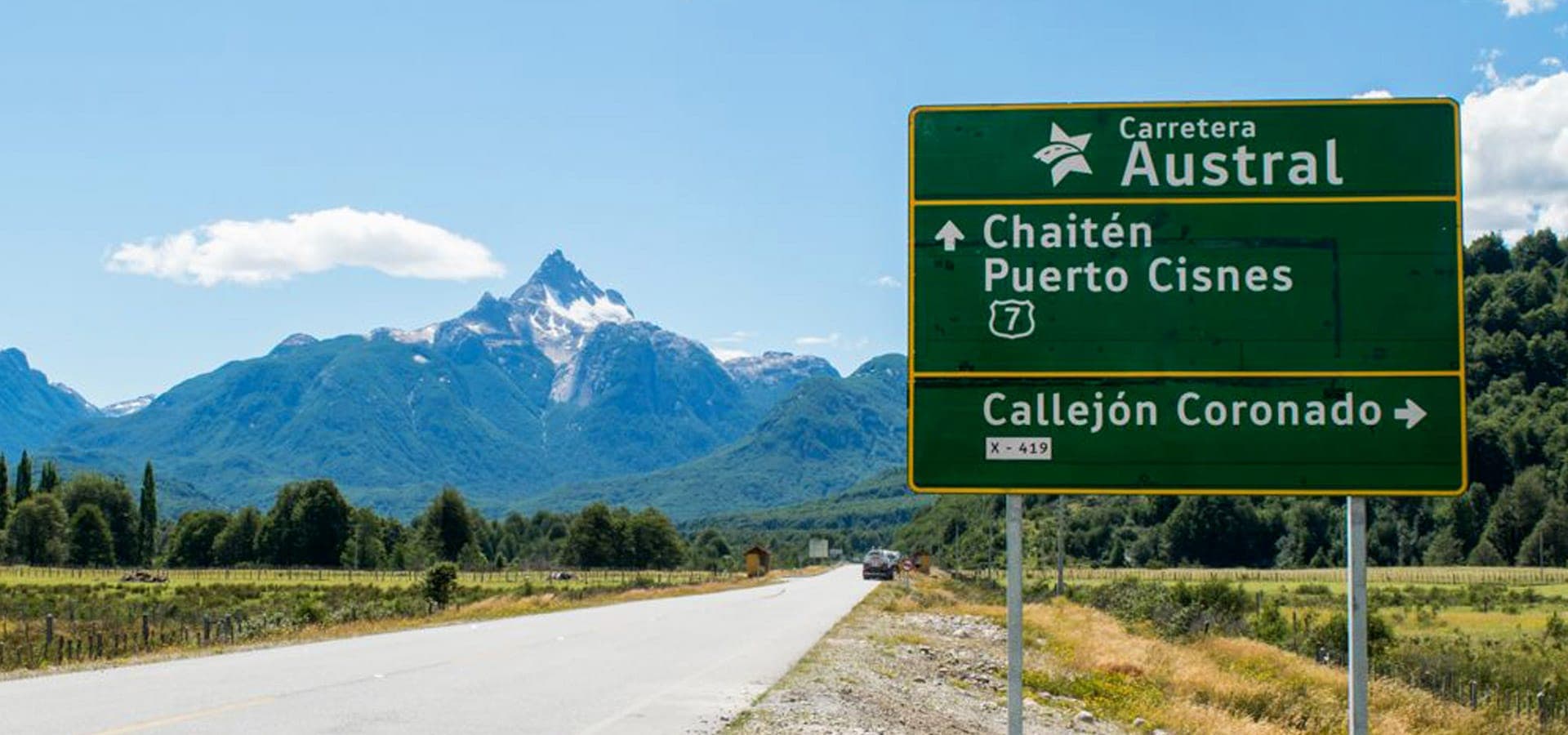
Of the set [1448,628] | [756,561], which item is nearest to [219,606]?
[756,561]

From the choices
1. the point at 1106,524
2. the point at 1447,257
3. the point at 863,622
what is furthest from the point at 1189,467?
the point at 1106,524

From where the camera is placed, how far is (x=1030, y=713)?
2073 cm

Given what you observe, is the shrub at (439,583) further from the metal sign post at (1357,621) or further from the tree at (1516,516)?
the tree at (1516,516)

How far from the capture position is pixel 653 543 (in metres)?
174

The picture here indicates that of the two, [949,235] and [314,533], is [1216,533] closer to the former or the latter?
[314,533]

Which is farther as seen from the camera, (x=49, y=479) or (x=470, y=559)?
(x=49, y=479)

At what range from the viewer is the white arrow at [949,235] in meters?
9.00

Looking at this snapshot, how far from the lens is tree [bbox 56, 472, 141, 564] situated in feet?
595

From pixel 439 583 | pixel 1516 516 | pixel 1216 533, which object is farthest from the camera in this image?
pixel 1216 533

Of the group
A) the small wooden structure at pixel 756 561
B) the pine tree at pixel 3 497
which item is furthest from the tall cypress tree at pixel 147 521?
the small wooden structure at pixel 756 561

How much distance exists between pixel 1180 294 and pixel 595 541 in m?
164

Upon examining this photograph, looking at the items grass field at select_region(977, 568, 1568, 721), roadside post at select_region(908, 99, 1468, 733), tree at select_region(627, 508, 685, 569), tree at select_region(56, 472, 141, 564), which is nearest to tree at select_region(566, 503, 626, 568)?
tree at select_region(627, 508, 685, 569)

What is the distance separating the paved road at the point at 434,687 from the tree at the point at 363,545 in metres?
141

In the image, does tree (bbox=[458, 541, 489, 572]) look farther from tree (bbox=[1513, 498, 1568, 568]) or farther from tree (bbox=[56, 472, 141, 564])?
tree (bbox=[1513, 498, 1568, 568])
